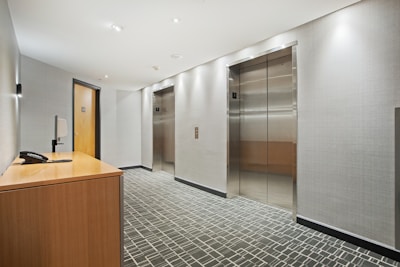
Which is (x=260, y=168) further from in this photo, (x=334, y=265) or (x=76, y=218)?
(x=76, y=218)

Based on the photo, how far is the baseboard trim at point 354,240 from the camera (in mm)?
2326

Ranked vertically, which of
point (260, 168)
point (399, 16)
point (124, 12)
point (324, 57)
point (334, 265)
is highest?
point (124, 12)

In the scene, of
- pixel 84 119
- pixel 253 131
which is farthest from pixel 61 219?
pixel 84 119

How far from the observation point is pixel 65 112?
5578 mm

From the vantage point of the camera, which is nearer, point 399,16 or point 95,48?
point 399,16

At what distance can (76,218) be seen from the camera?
5.32ft

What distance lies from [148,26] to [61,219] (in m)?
2.65

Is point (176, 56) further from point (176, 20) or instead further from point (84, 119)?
point (84, 119)

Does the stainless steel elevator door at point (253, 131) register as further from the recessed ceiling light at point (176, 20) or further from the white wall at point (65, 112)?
the white wall at point (65, 112)

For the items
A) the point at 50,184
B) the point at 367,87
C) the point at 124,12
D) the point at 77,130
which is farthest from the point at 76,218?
the point at 77,130

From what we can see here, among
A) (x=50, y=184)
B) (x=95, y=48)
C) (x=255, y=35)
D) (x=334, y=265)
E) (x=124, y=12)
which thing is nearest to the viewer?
(x=50, y=184)

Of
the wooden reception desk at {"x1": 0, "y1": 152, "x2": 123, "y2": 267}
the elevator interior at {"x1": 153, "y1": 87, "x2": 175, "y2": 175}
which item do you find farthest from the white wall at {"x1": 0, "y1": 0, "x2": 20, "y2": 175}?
the elevator interior at {"x1": 153, "y1": 87, "x2": 175, "y2": 175}

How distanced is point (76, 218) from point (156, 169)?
568 cm

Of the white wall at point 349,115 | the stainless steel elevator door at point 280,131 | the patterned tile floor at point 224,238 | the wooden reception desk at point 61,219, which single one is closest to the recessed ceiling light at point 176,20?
the white wall at point 349,115
